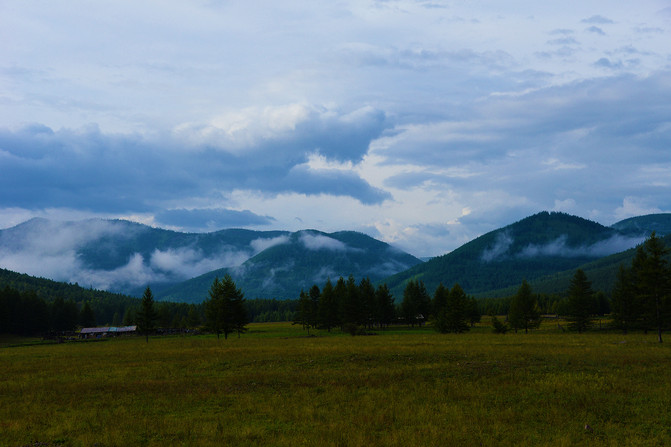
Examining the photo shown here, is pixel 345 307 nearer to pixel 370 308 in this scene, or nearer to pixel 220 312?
pixel 370 308

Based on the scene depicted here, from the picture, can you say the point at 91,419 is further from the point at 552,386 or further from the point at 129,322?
the point at 129,322

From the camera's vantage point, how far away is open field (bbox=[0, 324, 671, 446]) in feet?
55.5

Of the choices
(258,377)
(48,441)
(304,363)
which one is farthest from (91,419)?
(304,363)

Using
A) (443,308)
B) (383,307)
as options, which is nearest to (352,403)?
(443,308)

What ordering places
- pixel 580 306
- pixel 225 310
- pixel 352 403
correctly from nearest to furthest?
pixel 352 403
pixel 225 310
pixel 580 306

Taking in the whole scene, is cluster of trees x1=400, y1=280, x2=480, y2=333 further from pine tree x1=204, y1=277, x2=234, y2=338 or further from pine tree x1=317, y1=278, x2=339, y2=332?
pine tree x1=204, y1=277, x2=234, y2=338

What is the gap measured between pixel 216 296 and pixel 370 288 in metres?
43.7

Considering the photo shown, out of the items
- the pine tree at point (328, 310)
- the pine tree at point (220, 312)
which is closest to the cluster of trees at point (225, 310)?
the pine tree at point (220, 312)

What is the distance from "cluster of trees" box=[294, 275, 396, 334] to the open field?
190 ft

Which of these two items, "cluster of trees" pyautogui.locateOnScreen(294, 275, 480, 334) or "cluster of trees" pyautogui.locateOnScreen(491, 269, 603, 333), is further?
"cluster of trees" pyautogui.locateOnScreen(294, 275, 480, 334)

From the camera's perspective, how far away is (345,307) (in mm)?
96188

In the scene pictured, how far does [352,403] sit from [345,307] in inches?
2953

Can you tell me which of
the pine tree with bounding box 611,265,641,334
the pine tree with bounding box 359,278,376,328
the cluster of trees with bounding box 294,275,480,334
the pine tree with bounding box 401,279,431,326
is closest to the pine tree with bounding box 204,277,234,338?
the cluster of trees with bounding box 294,275,480,334

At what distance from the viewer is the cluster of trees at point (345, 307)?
96.3 m
